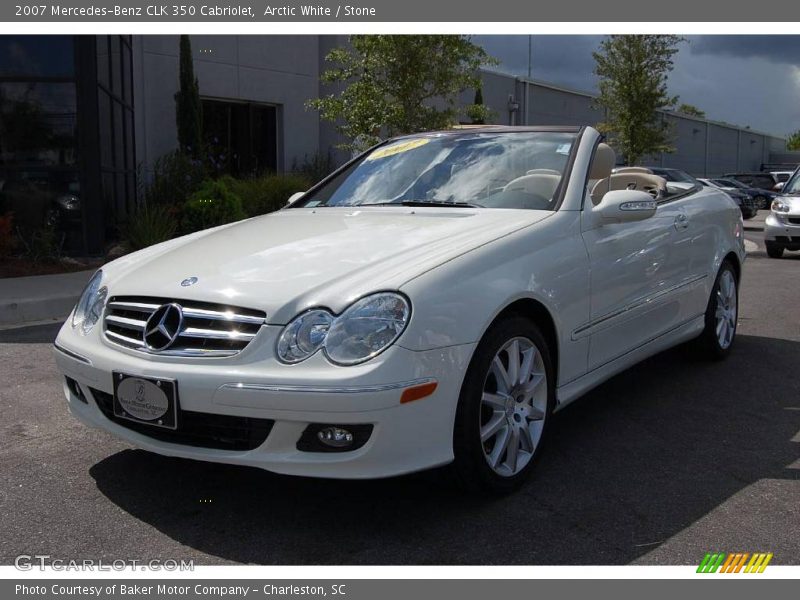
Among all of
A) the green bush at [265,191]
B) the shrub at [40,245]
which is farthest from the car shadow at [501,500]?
the green bush at [265,191]

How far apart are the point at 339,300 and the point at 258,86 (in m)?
16.1

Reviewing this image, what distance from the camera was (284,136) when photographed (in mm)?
18828

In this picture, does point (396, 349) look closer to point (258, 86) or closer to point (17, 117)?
point (17, 117)

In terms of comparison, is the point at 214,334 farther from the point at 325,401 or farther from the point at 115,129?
the point at 115,129

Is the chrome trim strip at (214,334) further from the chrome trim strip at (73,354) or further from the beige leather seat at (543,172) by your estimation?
the beige leather seat at (543,172)

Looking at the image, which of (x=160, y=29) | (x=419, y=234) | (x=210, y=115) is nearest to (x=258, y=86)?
(x=210, y=115)

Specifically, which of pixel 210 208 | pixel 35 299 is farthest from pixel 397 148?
pixel 210 208

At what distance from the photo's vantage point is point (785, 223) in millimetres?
13969

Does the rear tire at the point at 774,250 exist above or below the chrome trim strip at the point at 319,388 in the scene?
below

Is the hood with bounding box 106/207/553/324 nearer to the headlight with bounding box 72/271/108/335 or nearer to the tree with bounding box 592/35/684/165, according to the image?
the headlight with bounding box 72/271/108/335

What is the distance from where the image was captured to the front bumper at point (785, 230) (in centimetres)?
1385

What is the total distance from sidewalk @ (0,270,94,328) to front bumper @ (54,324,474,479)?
5.10 metres

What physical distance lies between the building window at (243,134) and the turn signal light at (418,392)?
1518 centimetres

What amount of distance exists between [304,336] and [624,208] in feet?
6.23
